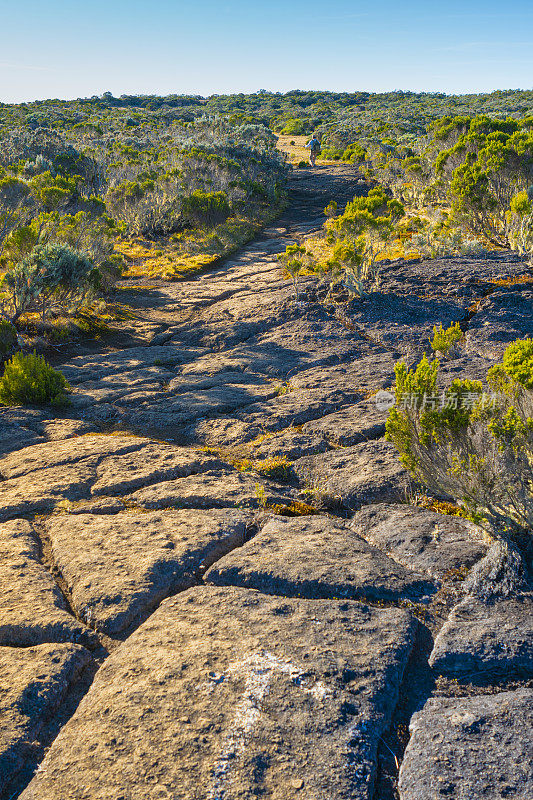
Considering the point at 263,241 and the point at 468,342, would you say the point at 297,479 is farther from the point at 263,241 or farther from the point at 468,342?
the point at 263,241

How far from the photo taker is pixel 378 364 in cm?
757

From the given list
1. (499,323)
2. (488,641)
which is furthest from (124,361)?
(488,641)

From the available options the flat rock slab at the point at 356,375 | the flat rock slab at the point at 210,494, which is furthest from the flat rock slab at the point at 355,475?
the flat rock slab at the point at 356,375

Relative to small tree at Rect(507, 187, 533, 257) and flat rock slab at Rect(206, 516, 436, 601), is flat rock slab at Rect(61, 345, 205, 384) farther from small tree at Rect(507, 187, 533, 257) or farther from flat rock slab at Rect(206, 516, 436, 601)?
small tree at Rect(507, 187, 533, 257)

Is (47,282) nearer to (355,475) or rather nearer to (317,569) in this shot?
(355,475)

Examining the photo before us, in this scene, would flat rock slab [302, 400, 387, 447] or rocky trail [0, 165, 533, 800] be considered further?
flat rock slab [302, 400, 387, 447]

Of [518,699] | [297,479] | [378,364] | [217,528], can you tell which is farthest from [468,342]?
[518,699]

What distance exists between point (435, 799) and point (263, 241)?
17235mm

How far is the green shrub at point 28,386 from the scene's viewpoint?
6914mm

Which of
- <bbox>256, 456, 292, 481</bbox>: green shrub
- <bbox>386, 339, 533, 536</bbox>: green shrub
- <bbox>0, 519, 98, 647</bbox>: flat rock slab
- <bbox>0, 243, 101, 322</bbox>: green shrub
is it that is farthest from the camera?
<bbox>0, 243, 101, 322</bbox>: green shrub

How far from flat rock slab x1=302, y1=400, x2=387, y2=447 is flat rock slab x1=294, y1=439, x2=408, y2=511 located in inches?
7.9

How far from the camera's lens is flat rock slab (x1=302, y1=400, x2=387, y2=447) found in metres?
5.67

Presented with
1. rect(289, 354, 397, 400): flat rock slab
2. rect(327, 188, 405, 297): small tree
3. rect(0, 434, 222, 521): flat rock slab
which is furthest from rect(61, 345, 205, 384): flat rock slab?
rect(327, 188, 405, 297): small tree

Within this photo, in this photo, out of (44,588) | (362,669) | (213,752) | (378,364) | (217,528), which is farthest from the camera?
(378,364)
